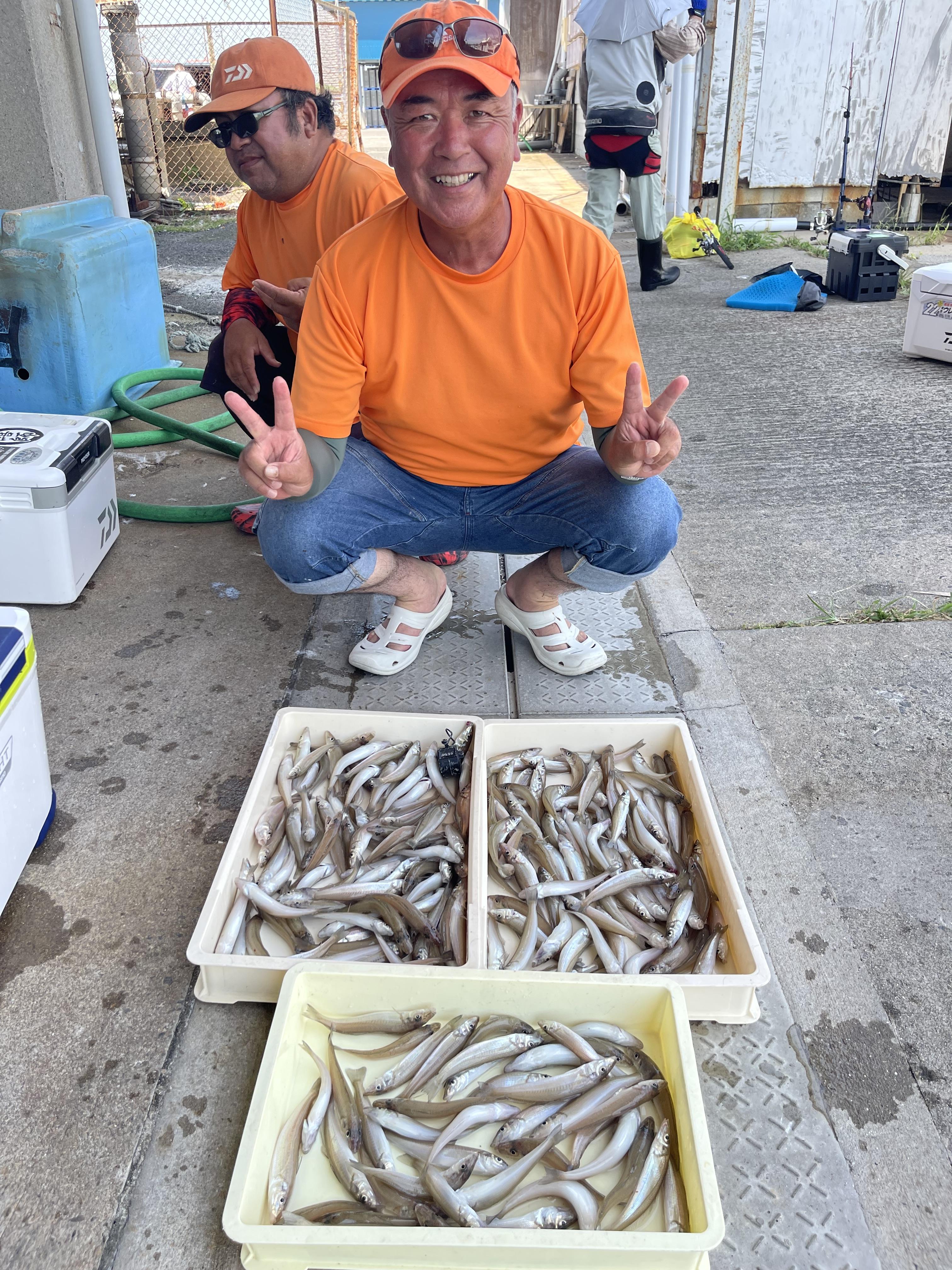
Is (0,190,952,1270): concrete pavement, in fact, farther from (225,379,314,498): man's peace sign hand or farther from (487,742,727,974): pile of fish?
(225,379,314,498): man's peace sign hand

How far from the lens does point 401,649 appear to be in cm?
275

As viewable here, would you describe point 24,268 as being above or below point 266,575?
above

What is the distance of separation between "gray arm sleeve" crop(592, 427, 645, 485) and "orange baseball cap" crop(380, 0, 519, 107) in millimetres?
773

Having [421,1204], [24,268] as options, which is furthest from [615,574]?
[24,268]

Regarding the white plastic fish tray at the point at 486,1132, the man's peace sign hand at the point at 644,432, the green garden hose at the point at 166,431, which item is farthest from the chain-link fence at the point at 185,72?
the white plastic fish tray at the point at 486,1132

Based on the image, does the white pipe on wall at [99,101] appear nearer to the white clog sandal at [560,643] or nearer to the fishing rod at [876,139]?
the white clog sandal at [560,643]

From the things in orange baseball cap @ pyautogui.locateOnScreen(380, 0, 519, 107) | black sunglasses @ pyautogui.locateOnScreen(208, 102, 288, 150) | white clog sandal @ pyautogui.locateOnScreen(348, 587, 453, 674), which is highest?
orange baseball cap @ pyautogui.locateOnScreen(380, 0, 519, 107)

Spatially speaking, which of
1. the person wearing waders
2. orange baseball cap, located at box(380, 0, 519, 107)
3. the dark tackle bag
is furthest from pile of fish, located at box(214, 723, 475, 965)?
the dark tackle bag

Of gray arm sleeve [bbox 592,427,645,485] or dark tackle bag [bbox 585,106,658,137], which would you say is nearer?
gray arm sleeve [bbox 592,427,645,485]

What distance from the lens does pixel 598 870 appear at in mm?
2061

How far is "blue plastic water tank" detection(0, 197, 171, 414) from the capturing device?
13.4 ft

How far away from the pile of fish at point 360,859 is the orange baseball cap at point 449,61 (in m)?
1.42

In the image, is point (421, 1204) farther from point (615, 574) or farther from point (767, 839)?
point (615, 574)

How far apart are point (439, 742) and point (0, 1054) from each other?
112cm
